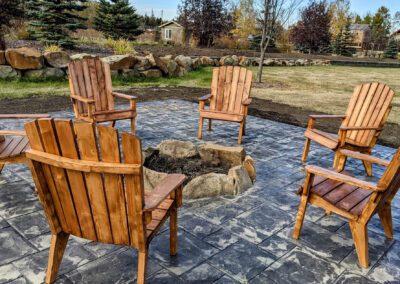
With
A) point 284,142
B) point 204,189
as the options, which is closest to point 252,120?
point 284,142

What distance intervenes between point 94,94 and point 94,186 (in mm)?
3475

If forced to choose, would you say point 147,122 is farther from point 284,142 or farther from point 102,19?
point 102,19

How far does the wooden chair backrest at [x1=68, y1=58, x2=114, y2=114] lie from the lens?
4.65m

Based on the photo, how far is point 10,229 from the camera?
97.3 inches

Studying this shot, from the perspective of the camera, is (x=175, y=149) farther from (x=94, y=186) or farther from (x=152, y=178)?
(x=94, y=186)

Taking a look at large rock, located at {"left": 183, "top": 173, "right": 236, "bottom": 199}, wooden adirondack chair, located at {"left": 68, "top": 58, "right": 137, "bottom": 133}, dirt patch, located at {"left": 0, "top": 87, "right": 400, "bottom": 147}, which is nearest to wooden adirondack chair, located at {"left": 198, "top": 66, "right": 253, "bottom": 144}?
wooden adirondack chair, located at {"left": 68, "top": 58, "right": 137, "bottom": 133}

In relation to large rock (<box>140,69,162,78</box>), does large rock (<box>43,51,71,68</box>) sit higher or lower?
higher

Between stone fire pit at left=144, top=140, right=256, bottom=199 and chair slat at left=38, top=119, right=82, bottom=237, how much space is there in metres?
1.24

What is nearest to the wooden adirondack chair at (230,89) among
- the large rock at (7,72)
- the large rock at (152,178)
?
the large rock at (152,178)

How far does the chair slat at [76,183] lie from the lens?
156cm

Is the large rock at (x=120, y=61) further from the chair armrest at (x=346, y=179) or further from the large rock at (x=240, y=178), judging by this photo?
the chair armrest at (x=346, y=179)

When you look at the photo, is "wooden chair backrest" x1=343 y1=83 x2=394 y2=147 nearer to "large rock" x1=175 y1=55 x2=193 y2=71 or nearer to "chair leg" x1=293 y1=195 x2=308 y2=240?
"chair leg" x1=293 y1=195 x2=308 y2=240

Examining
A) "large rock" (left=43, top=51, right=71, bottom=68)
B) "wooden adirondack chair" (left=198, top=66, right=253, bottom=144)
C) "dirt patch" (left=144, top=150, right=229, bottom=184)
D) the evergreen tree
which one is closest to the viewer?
"dirt patch" (left=144, top=150, right=229, bottom=184)

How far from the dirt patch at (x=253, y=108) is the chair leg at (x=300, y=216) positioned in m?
3.52
